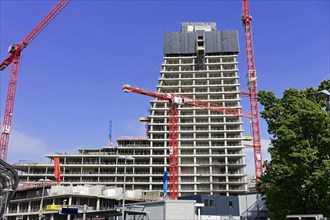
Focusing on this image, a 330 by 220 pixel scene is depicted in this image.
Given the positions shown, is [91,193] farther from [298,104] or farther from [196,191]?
[298,104]

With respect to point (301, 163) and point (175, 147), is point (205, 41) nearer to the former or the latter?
point (175, 147)

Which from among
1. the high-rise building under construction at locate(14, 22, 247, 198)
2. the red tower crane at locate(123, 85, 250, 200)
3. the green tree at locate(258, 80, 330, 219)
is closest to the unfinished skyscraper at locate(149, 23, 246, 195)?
the high-rise building under construction at locate(14, 22, 247, 198)

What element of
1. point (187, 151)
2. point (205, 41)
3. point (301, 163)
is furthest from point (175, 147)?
point (301, 163)

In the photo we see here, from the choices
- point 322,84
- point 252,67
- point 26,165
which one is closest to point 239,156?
point 252,67

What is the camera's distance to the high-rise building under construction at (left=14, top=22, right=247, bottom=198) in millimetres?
111688

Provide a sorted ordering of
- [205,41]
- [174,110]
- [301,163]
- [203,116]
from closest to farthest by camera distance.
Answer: [301,163] → [174,110] → [203,116] → [205,41]

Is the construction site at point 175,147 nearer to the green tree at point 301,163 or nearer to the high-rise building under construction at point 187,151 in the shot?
the high-rise building under construction at point 187,151

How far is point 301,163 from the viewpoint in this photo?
2750cm

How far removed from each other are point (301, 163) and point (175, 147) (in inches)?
3304

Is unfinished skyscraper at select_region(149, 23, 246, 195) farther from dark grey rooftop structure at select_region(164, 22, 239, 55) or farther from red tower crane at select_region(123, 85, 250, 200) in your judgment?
red tower crane at select_region(123, 85, 250, 200)

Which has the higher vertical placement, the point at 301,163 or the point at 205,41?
the point at 205,41

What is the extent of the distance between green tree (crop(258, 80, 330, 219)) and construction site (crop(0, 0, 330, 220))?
5025cm

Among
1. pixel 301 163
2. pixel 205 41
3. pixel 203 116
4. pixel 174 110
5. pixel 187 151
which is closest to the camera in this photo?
pixel 301 163

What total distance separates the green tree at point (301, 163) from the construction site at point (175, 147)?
165 feet
